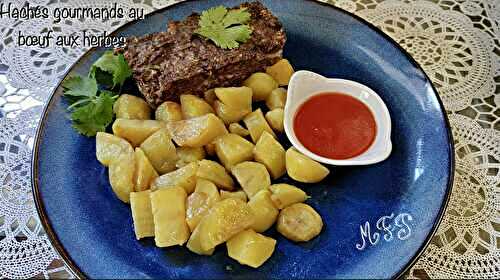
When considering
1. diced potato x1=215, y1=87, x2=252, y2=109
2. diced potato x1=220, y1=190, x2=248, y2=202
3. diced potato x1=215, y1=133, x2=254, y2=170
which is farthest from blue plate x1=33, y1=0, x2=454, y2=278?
diced potato x1=215, y1=87, x2=252, y2=109

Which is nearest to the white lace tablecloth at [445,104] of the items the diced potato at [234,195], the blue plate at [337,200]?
the blue plate at [337,200]

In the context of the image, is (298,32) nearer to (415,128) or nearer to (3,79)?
(415,128)

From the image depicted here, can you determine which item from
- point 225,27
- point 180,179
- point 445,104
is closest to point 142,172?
point 180,179

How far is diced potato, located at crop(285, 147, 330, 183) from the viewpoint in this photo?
291 cm

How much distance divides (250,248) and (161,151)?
0.75 metres

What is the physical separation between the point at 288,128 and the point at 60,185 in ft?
4.16

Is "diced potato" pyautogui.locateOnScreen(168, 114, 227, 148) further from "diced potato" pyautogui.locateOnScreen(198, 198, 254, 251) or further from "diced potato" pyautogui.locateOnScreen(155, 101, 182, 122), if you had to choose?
"diced potato" pyautogui.locateOnScreen(198, 198, 254, 251)

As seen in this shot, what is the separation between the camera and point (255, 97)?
10.9 ft

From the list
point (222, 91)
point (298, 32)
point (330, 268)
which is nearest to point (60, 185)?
point (222, 91)

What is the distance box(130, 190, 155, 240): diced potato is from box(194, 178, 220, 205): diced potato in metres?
0.26

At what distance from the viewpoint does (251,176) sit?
2895 mm

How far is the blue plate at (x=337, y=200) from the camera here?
266 cm

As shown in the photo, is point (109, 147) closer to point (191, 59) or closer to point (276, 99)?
point (191, 59)

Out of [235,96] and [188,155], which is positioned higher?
[235,96]
